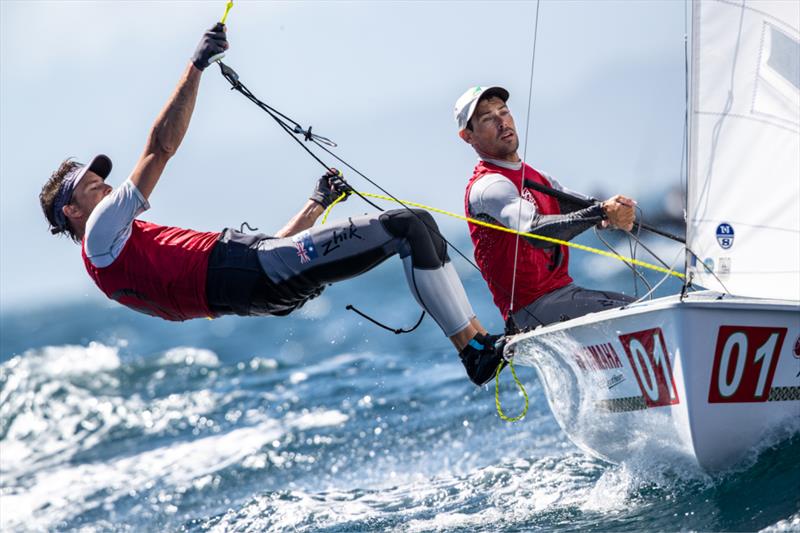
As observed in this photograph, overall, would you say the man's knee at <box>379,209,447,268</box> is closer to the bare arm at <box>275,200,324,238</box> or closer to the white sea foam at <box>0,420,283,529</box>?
the bare arm at <box>275,200,324,238</box>

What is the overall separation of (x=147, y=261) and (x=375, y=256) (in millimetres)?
886

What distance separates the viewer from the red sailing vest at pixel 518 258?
461cm

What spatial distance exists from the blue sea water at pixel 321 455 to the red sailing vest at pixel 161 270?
1435mm

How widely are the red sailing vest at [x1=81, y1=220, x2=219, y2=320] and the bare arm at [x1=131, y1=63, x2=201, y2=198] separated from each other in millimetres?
268

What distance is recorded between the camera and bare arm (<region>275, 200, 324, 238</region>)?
15.6ft

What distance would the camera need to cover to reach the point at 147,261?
171 inches

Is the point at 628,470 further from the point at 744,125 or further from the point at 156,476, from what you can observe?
the point at 156,476

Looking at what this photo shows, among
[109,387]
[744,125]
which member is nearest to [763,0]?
[744,125]

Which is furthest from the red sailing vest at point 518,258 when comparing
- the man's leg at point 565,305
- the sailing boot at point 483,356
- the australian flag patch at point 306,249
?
the australian flag patch at point 306,249

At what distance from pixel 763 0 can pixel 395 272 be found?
1652 cm

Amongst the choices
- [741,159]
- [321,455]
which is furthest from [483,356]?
[321,455]

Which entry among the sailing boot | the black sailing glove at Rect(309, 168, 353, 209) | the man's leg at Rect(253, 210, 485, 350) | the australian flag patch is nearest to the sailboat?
the sailing boot

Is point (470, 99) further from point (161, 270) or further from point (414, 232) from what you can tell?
point (161, 270)

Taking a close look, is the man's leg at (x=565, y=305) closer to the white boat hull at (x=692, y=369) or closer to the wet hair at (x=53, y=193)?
the white boat hull at (x=692, y=369)
